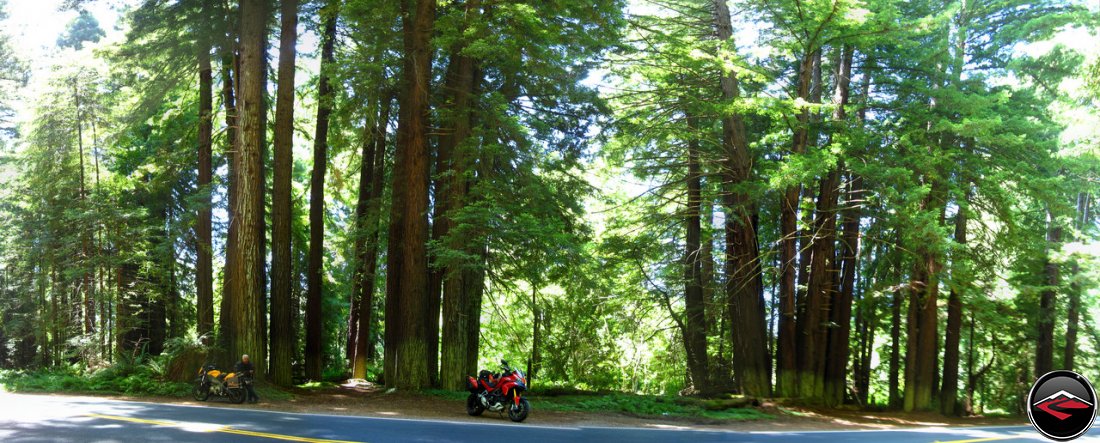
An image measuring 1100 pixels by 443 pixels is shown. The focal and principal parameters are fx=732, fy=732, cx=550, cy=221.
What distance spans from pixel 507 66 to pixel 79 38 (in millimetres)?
36228

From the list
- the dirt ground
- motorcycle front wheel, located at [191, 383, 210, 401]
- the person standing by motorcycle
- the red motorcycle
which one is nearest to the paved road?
the red motorcycle

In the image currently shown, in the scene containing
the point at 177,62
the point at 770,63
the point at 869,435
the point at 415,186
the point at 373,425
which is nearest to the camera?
the point at 373,425

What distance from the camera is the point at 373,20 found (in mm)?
17578

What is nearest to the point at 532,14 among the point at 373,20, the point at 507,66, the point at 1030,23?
the point at 507,66

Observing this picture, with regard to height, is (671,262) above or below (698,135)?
below

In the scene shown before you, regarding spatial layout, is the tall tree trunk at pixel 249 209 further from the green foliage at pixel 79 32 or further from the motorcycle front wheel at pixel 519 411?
the green foliage at pixel 79 32

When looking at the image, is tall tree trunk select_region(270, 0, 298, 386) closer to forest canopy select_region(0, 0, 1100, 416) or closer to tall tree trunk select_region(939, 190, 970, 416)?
forest canopy select_region(0, 0, 1100, 416)

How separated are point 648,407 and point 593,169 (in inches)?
291

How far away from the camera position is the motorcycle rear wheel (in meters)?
15.2

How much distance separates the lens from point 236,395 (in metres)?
15.3

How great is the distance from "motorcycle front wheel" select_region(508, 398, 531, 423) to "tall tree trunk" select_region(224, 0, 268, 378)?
716 centimetres

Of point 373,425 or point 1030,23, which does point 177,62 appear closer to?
point 373,425

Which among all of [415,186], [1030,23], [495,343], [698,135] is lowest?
[495,343]

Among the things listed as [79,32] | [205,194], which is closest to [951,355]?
[205,194]
